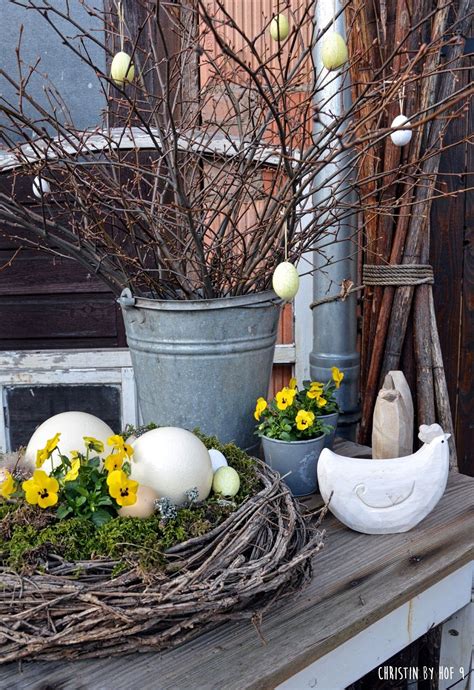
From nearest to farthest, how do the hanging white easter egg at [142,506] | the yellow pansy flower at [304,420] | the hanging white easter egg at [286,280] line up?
the hanging white easter egg at [142,506], the hanging white easter egg at [286,280], the yellow pansy flower at [304,420]

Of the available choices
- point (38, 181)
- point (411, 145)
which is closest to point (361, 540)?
point (38, 181)

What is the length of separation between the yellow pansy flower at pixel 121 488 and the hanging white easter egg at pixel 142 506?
0.03 metres

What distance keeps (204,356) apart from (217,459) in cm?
22

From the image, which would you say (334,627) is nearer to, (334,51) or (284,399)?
(284,399)

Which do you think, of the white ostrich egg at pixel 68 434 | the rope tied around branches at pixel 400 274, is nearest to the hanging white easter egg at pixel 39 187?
the white ostrich egg at pixel 68 434

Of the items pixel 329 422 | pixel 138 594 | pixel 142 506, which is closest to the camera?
pixel 138 594

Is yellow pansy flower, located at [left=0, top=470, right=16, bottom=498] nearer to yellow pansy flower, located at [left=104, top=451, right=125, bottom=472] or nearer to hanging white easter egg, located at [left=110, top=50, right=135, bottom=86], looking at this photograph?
yellow pansy flower, located at [left=104, top=451, right=125, bottom=472]

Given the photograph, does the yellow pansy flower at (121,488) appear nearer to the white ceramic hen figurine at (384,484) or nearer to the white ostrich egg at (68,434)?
the white ostrich egg at (68,434)

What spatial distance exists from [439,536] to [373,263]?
753 mm

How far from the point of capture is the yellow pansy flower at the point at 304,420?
990 millimetres

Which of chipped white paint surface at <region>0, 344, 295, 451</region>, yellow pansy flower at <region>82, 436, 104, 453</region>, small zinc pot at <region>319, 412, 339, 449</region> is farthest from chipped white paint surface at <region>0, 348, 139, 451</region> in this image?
yellow pansy flower at <region>82, 436, 104, 453</region>

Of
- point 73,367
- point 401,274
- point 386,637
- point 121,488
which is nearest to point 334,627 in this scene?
point 386,637

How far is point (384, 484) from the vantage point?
90 centimetres

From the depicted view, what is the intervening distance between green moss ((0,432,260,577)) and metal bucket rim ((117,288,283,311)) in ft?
1.15
